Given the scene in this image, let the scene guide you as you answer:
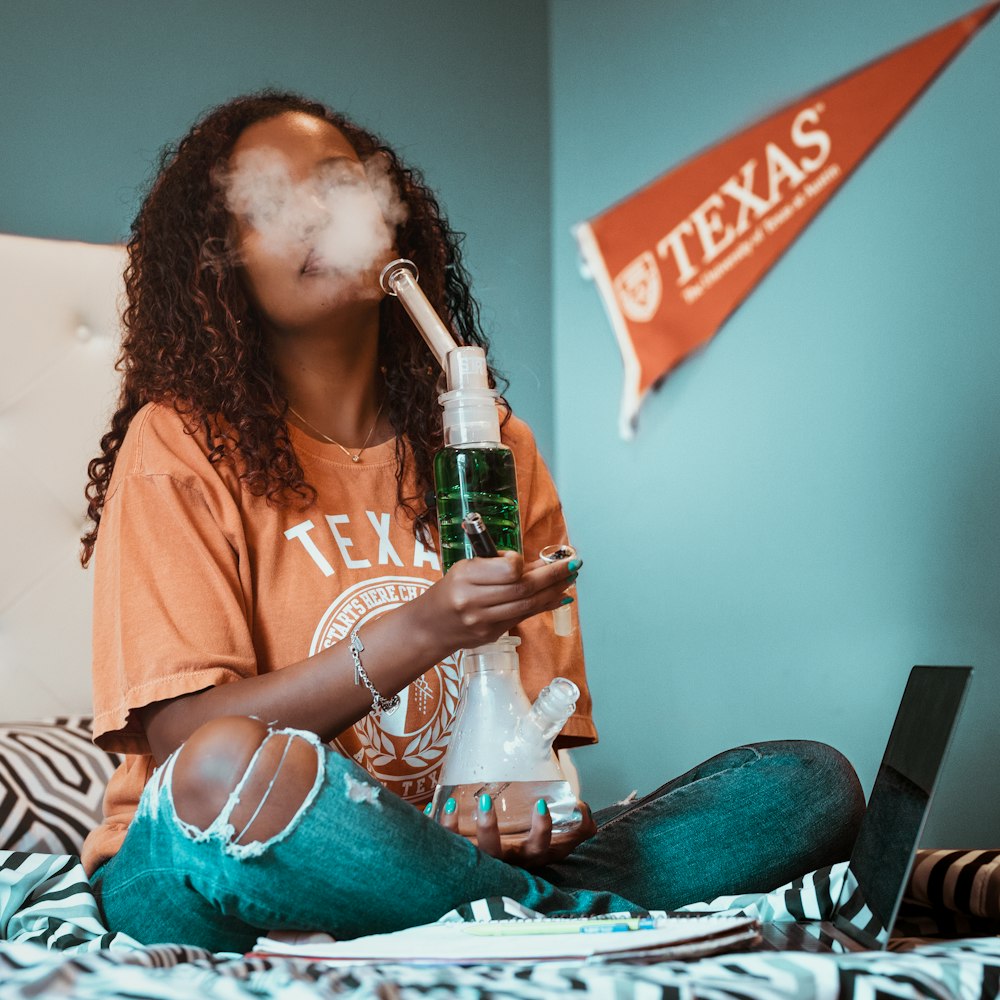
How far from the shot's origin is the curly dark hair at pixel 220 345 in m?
1.24

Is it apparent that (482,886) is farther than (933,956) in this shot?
Yes

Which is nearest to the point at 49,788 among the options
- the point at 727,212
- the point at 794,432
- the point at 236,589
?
the point at 236,589

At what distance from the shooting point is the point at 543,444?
2.20 m

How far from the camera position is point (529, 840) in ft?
3.27

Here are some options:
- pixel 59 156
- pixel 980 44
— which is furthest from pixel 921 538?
pixel 59 156

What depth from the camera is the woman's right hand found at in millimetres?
938

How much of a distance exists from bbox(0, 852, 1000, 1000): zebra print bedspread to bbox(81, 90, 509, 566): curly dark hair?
1.83 feet

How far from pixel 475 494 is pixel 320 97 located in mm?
1244

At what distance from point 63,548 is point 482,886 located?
104 centimetres

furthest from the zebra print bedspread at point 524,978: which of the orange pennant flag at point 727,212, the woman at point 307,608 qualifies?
the orange pennant flag at point 727,212

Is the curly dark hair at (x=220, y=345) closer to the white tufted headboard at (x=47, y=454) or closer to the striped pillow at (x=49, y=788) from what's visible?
the striped pillow at (x=49, y=788)

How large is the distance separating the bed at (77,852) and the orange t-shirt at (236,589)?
0.18 metres

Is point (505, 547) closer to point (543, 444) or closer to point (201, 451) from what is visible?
point (201, 451)

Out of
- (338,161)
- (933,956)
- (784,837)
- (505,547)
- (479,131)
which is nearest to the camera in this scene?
(933,956)
